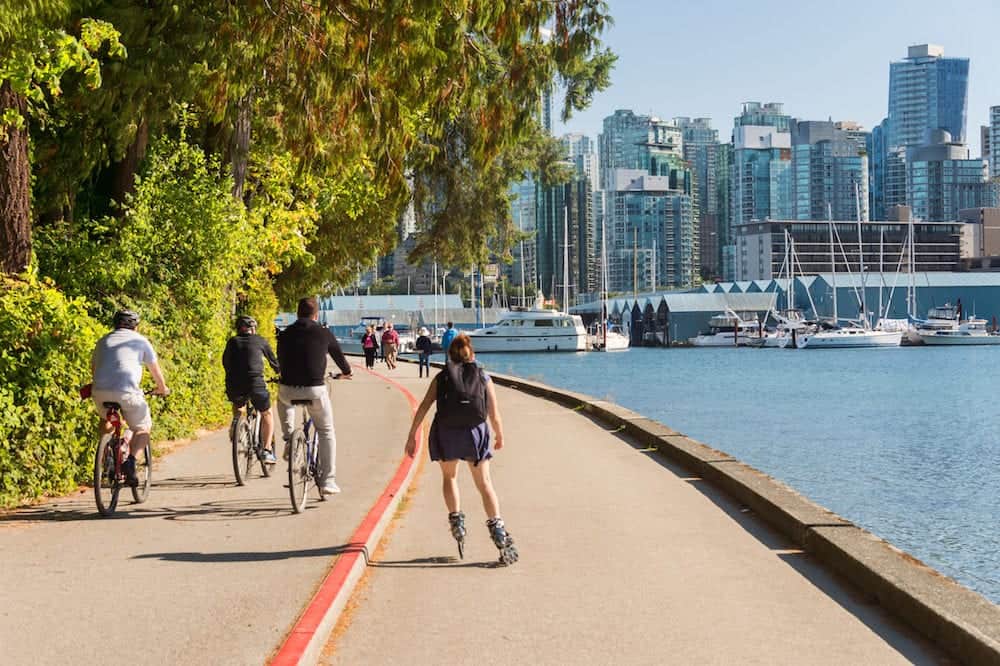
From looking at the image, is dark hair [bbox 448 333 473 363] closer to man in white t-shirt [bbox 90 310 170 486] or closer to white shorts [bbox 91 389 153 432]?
man in white t-shirt [bbox 90 310 170 486]

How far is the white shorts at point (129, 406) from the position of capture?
1110 centimetres

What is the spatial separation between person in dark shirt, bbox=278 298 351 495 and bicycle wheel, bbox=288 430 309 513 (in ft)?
0.76

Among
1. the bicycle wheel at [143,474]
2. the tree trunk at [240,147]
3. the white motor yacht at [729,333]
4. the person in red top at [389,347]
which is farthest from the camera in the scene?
the white motor yacht at [729,333]

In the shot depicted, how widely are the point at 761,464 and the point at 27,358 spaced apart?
17.6 m

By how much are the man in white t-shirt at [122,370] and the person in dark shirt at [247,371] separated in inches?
76.4

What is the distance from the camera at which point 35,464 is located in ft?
37.3

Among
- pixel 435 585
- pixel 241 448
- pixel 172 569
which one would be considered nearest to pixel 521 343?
pixel 241 448

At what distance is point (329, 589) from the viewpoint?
789 cm

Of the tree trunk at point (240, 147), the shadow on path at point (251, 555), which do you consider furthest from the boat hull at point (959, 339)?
the shadow on path at point (251, 555)

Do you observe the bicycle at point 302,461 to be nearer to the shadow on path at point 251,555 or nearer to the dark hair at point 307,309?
the dark hair at point 307,309

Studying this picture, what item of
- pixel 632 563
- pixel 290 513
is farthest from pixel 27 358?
pixel 632 563

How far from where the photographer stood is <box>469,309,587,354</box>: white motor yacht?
118000 mm

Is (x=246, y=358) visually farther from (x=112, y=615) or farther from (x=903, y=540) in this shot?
(x=903, y=540)

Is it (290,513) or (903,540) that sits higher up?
(290,513)
